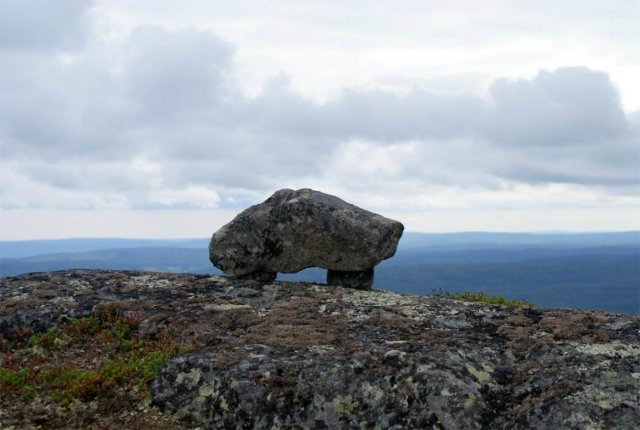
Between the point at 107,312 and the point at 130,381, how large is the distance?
16.4 feet

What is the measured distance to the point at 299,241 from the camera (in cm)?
2303

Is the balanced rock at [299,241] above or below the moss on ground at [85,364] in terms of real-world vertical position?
above

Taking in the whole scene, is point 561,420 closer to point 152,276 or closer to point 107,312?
point 107,312

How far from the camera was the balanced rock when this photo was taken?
2291 cm

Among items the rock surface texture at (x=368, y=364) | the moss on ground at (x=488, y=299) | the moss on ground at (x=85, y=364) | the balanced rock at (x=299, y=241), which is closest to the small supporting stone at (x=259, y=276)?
the balanced rock at (x=299, y=241)

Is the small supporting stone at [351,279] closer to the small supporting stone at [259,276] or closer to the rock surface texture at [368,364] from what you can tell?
the small supporting stone at [259,276]

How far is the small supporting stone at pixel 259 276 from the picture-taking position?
23.2 metres

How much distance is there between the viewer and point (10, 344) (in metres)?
17.0

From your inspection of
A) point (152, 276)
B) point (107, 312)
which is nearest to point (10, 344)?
point (107, 312)

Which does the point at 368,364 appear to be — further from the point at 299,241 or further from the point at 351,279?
the point at 351,279

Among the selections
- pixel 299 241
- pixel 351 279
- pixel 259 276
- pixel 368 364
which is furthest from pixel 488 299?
pixel 368 364

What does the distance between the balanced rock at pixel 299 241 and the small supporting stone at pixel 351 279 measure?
55 cm

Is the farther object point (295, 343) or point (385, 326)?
point (385, 326)

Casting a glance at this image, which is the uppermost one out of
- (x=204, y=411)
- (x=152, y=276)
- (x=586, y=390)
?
(x=152, y=276)
